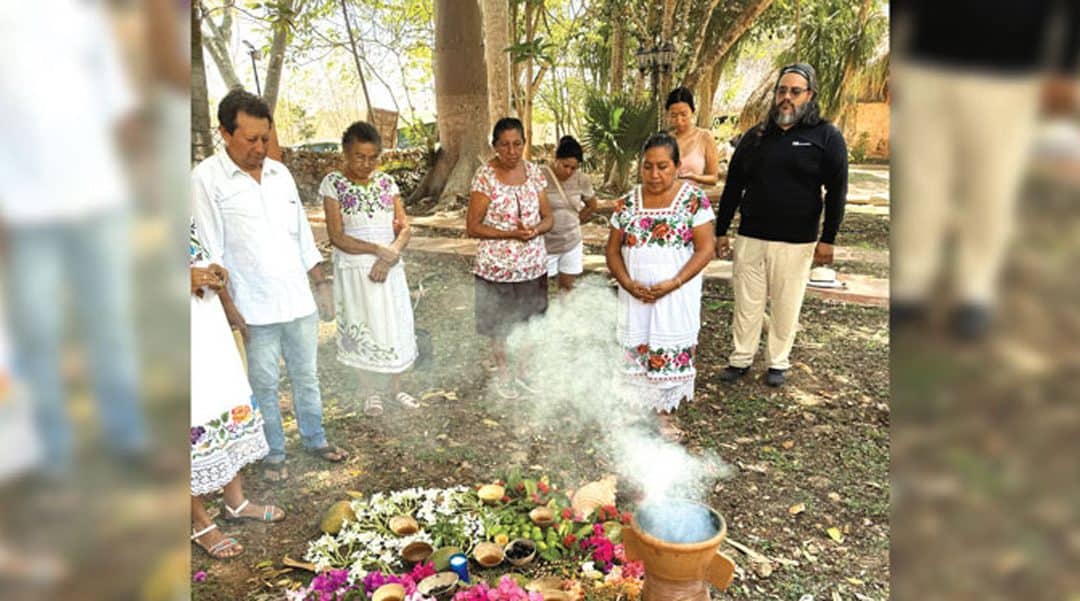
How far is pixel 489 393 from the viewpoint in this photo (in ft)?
14.9

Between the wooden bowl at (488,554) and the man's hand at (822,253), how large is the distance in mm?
2596

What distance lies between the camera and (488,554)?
9.31 ft

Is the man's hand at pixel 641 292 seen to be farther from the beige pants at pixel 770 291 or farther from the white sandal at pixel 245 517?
the white sandal at pixel 245 517

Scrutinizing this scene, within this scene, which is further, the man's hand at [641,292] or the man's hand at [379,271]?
the man's hand at [379,271]

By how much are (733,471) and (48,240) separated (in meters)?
3.54

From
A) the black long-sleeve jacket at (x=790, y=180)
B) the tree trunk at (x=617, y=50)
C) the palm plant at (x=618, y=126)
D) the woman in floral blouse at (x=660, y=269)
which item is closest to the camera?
the woman in floral blouse at (x=660, y=269)

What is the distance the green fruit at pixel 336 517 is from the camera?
121 inches

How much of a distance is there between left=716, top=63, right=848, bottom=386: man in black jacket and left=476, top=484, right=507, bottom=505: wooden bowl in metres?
2.07

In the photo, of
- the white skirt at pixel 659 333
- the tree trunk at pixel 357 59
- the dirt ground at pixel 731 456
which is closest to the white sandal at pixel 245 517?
the dirt ground at pixel 731 456

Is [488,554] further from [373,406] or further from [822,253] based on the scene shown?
[822,253]

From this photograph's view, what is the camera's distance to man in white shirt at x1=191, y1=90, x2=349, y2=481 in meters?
2.77

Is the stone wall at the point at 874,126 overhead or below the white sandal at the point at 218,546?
overhead

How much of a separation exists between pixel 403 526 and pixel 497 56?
375 centimetres

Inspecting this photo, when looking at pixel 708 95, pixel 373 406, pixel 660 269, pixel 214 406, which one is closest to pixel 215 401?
pixel 214 406
